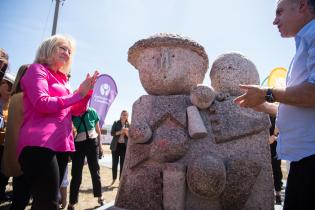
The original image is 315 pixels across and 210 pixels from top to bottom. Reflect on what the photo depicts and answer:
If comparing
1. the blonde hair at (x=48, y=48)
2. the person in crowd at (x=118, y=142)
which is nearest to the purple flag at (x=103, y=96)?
the person in crowd at (x=118, y=142)

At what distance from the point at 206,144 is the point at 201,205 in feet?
1.97

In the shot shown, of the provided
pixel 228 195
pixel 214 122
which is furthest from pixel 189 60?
pixel 228 195

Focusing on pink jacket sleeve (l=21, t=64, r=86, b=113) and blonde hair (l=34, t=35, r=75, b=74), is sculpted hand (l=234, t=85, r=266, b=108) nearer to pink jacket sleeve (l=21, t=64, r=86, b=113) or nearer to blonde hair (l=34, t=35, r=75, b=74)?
pink jacket sleeve (l=21, t=64, r=86, b=113)

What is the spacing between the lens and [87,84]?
2320 millimetres

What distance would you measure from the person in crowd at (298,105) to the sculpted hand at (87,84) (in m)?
1.14

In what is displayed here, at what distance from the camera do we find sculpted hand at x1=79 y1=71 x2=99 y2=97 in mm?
2255

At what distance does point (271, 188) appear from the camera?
3.05 metres

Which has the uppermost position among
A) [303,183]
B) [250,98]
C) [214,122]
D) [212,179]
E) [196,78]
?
[196,78]

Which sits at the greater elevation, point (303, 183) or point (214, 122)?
point (214, 122)

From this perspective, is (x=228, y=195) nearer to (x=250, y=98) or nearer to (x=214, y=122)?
(x=214, y=122)

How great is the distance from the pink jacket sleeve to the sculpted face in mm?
1312

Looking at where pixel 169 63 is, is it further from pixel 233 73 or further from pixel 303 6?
pixel 303 6

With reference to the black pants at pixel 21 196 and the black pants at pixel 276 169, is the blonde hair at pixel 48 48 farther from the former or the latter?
the black pants at pixel 276 169

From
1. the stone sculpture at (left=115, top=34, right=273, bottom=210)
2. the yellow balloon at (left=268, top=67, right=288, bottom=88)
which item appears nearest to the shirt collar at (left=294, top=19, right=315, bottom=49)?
the stone sculpture at (left=115, top=34, right=273, bottom=210)
